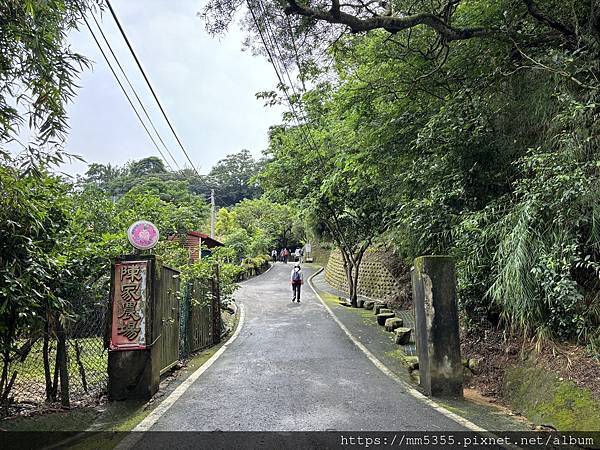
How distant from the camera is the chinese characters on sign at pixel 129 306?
547 centimetres

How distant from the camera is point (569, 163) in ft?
18.4

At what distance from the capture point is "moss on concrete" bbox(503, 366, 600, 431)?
14.4 ft

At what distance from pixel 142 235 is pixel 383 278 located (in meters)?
14.2

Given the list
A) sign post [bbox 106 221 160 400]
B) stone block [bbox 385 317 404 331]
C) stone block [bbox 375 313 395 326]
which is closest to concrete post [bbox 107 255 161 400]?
sign post [bbox 106 221 160 400]

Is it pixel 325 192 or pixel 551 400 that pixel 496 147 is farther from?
pixel 325 192

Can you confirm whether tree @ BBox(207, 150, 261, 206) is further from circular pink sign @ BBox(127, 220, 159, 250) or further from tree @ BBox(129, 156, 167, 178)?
circular pink sign @ BBox(127, 220, 159, 250)

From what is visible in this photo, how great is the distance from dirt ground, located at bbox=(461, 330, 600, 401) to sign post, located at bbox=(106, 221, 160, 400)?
476cm

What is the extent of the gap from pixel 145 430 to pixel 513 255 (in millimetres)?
5039

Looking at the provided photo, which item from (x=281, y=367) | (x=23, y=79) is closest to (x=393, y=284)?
(x=281, y=367)

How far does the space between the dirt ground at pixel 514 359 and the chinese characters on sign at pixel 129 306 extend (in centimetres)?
495

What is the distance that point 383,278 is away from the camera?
60.6 ft

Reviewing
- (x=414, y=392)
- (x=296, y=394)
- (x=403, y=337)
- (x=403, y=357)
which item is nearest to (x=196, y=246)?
(x=403, y=337)

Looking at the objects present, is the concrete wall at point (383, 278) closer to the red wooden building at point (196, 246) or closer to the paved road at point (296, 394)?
the paved road at point (296, 394)

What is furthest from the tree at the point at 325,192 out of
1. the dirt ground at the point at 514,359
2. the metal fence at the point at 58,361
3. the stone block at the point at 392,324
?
the metal fence at the point at 58,361
